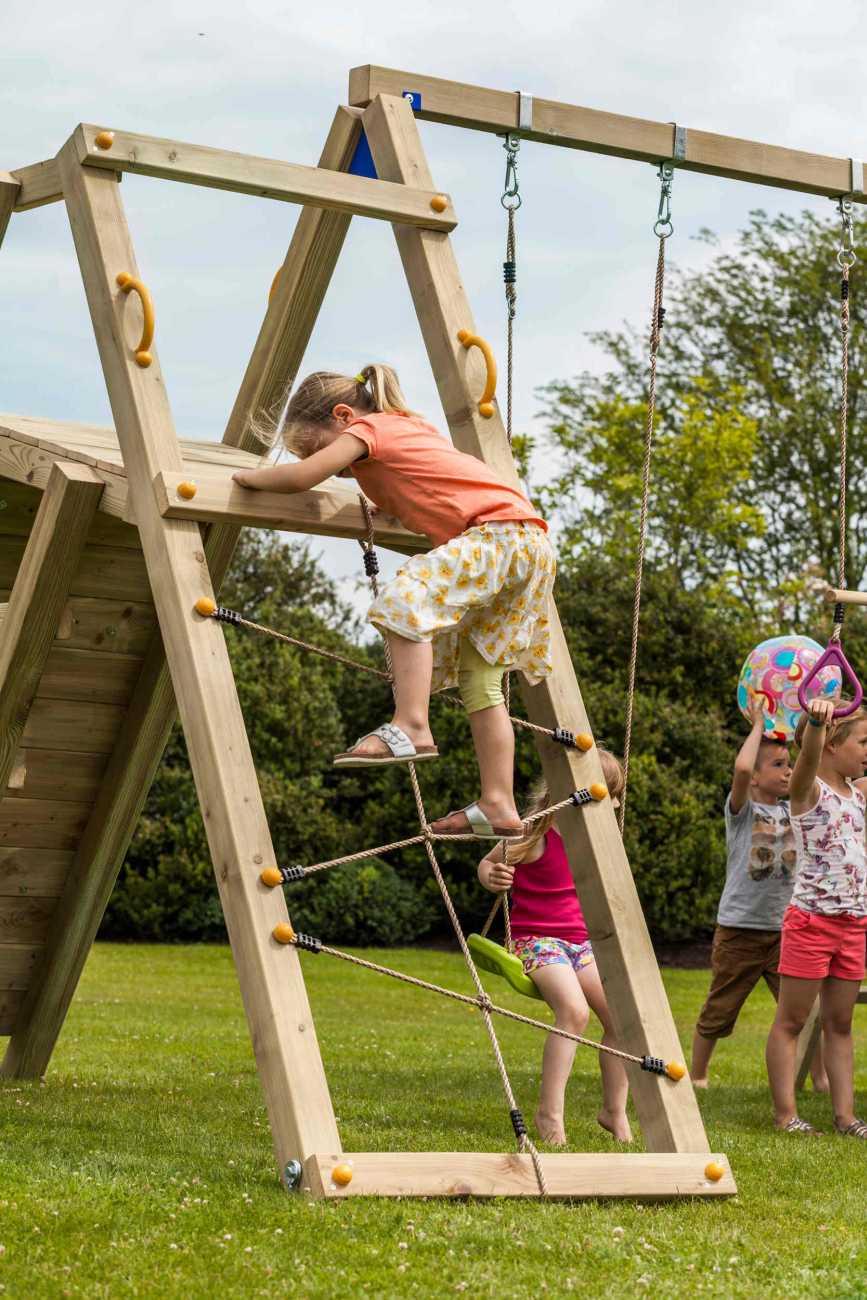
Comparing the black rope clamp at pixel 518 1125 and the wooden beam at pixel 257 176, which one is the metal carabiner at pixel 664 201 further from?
the black rope clamp at pixel 518 1125

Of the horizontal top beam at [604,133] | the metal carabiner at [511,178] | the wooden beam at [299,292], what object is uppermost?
the horizontal top beam at [604,133]

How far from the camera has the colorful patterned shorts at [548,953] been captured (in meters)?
5.96

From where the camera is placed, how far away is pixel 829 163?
677 cm

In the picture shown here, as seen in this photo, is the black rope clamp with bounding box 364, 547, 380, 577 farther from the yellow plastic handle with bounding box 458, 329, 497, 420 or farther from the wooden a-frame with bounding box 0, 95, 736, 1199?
the yellow plastic handle with bounding box 458, 329, 497, 420

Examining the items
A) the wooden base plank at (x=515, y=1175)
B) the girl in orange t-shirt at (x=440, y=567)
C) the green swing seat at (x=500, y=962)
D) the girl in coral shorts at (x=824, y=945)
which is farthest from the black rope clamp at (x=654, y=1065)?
the girl in coral shorts at (x=824, y=945)

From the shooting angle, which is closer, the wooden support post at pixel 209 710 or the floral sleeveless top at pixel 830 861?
the wooden support post at pixel 209 710

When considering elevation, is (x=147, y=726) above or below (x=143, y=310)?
below

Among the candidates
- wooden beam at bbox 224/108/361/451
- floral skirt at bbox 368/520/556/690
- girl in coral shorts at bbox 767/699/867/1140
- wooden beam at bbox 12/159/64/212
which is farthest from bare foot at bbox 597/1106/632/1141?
wooden beam at bbox 12/159/64/212

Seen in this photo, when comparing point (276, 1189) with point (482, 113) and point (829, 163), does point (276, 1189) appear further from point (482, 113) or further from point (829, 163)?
point (829, 163)

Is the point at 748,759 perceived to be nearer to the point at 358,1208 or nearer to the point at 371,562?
the point at 371,562

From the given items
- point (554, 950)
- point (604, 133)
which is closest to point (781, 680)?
point (554, 950)

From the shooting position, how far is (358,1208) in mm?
3955

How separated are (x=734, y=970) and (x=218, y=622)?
3976mm

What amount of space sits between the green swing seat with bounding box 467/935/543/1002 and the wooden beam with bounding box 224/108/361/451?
206 cm
